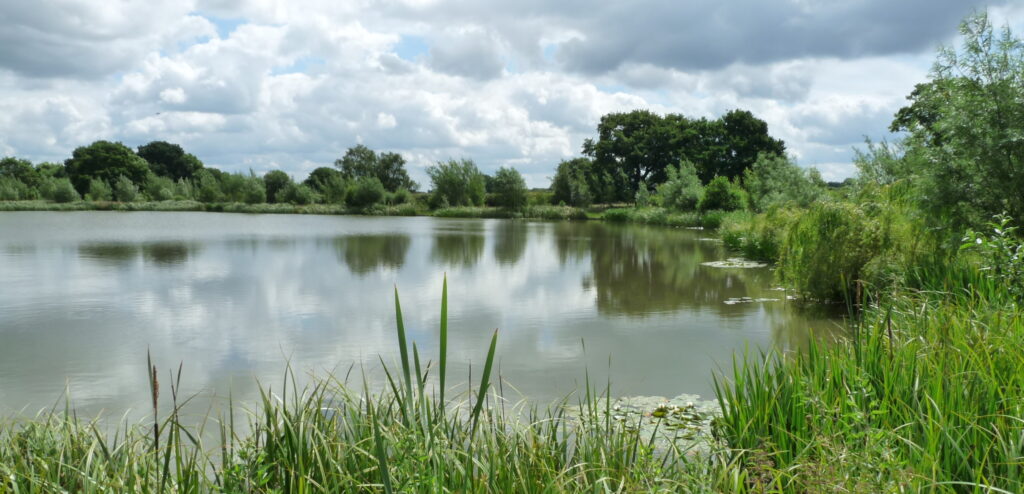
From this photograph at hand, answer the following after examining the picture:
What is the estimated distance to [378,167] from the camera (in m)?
75.8

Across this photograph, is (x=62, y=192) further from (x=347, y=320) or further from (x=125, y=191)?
(x=347, y=320)

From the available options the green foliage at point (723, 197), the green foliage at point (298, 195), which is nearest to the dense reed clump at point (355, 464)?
the green foliage at point (723, 197)

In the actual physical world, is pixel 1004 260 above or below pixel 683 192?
below

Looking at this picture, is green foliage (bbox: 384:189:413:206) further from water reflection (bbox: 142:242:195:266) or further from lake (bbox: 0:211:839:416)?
lake (bbox: 0:211:839:416)

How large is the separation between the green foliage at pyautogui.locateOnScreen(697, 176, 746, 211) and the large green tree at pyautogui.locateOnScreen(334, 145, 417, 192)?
46481 millimetres

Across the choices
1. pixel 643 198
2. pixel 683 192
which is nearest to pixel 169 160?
pixel 643 198

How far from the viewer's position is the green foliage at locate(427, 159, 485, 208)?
197 ft

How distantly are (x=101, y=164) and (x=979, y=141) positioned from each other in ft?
238

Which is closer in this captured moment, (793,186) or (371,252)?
(371,252)

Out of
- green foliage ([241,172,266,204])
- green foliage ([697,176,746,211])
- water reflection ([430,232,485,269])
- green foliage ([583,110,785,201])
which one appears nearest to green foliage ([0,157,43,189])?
green foliage ([241,172,266,204])

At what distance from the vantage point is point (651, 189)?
55219mm

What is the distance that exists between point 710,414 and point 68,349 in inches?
262

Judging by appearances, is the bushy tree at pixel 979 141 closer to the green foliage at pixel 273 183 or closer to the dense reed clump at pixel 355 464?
the dense reed clump at pixel 355 464

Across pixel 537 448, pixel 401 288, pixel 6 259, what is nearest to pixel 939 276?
pixel 537 448
